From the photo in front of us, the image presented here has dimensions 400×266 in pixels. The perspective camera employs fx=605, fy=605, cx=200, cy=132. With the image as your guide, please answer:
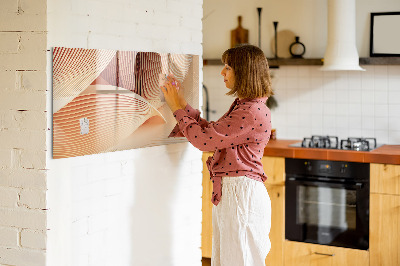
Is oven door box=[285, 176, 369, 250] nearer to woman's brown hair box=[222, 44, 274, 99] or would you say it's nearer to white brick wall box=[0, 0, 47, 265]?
woman's brown hair box=[222, 44, 274, 99]

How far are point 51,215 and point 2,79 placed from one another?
0.56 metres

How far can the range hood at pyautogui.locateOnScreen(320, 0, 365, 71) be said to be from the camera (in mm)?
4484

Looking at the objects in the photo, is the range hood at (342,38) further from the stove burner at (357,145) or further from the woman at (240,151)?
the woman at (240,151)

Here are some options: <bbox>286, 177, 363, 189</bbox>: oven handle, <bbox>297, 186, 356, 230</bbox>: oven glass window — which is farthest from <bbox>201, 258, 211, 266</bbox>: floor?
<bbox>286, 177, 363, 189</bbox>: oven handle

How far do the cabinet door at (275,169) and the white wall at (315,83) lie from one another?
2.23 ft

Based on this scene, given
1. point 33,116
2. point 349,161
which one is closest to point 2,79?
point 33,116

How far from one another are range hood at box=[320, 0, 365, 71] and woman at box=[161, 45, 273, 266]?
1.82 m

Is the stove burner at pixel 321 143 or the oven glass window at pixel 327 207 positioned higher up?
the stove burner at pixel 321 143

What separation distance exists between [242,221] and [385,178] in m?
1.63

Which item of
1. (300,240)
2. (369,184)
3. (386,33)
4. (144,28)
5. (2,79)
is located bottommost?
(300,240)

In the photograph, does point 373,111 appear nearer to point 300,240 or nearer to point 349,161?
point 349,161

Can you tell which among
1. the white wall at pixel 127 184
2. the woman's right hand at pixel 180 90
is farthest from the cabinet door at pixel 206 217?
the woman's right hand at pixel 180 90

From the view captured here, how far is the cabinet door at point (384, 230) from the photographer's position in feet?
13.3

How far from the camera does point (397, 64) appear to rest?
455cm
